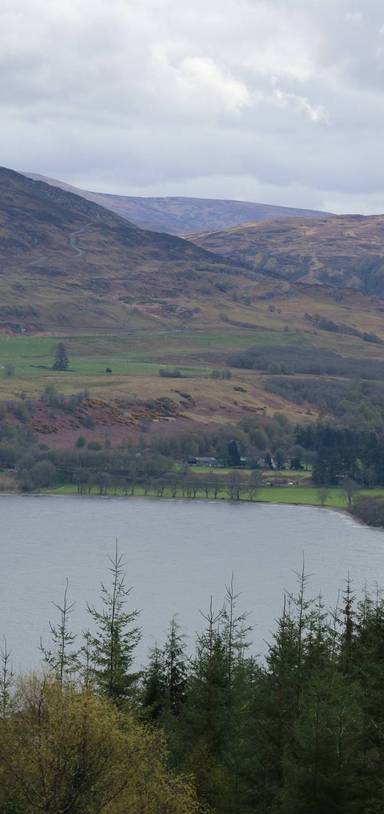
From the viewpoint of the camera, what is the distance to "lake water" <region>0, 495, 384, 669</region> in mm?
61875

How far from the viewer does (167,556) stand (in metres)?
80.4

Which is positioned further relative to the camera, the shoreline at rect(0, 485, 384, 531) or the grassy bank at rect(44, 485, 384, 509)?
the grassy bank at rect(44, 485, 384, 509)

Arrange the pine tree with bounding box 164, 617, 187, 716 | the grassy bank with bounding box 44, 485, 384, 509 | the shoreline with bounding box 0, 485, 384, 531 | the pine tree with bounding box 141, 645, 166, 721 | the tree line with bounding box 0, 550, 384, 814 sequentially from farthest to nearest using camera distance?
1. the grassy bank with bounding box 44, 485, 384, 509
2. the shoreline with bounding box 0, 485, 384, 531
3. the pine tree with bounding box 164, 617, 187, 716
4. the pine tree with bounding box 141, 645, 166, 721
5. the tree line with bounding box 0, 550, 384, 814

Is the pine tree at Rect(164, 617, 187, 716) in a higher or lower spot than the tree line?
lower

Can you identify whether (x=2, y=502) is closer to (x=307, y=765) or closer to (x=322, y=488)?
(x=322, y=488)

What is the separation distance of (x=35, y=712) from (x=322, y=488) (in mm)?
90652

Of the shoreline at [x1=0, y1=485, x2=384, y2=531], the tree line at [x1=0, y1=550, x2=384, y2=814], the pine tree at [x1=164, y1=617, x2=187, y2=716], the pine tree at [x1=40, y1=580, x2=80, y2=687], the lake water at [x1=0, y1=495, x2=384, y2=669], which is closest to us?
the tree line at [x1=0, y1=550, x2=384, y2=814]

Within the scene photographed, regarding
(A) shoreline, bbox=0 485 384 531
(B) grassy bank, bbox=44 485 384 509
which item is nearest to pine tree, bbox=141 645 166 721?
(A) shoreline, bbox=0 485 384 531

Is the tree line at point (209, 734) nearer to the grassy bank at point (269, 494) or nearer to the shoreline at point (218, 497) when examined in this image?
the shoreline at point (218, 497)

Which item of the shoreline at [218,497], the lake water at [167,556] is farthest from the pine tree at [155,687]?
the shoreline at [218,497]

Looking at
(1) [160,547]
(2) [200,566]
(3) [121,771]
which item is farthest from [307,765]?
(1) [160,547]

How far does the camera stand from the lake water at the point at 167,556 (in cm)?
6188

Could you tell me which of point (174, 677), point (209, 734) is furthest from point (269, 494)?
point (209, 734)

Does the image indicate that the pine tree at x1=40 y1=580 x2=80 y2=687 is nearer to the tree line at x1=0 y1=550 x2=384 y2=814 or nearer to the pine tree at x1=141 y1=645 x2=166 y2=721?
the tree line at x1=0 y1=550 x2=384 y2=814
